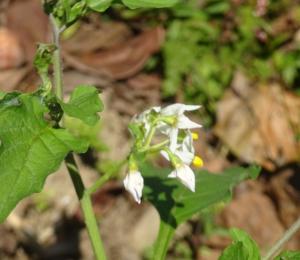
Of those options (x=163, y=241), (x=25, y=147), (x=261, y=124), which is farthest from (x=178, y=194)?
(x=261, y=124)

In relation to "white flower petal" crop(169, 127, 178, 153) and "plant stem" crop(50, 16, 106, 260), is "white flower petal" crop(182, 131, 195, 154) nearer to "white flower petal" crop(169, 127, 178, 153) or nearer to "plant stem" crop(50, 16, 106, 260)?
"white flower petal" crop(169, 127, 178, 153)

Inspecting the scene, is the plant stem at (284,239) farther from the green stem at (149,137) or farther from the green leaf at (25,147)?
the green leaf at (25,147)

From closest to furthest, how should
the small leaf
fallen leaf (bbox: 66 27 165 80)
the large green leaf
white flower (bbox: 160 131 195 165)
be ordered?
the small leaf, white flower (bbox: 160 131 195 165), the large green leaf, fallen leaf (bbox: 66 27 165 80)

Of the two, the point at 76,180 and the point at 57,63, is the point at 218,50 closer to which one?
the point at 76,180

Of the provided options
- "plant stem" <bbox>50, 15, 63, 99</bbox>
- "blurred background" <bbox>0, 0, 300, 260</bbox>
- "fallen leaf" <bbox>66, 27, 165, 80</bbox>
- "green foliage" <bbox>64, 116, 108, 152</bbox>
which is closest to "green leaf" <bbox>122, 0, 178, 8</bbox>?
"plant stem" <bbox>50, 15, 63, 99</bbox>

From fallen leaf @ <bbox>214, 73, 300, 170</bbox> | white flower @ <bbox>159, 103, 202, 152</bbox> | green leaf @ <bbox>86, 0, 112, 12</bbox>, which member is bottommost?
fallen leaf @ <bbox>214, 73, 300, 170</bbox>

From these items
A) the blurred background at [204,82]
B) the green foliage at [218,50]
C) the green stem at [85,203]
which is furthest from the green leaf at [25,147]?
the green foliage at [218,50]

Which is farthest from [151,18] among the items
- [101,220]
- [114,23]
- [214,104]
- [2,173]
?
[2,173]
